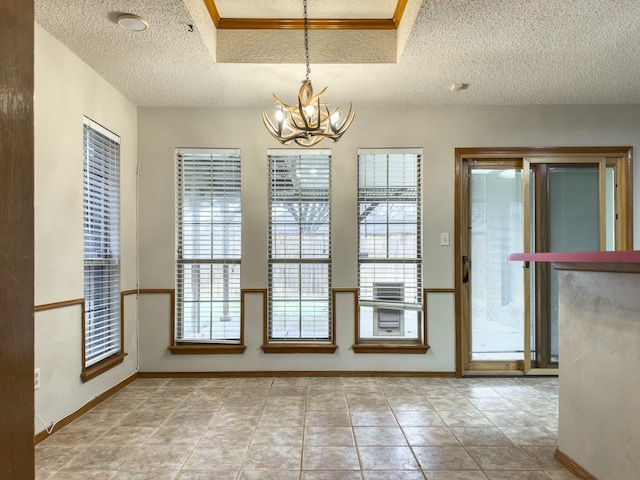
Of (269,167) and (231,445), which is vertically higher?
(269,167)

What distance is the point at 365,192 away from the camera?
378 cm

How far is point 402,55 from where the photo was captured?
277 cm

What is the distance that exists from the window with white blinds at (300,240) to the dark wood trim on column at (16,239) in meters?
3.15

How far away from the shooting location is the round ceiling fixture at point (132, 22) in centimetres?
231

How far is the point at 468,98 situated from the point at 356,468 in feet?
10.1

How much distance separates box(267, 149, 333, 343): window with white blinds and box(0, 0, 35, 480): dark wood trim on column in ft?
10.3

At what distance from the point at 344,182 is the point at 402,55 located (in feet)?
4.18

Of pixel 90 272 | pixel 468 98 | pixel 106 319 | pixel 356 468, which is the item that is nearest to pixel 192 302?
pixel 106 319

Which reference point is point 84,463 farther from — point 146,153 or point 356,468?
point 146,153

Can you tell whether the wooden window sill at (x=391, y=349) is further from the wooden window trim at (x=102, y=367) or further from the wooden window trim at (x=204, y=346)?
the wooden window trim at (x=102, y=367)

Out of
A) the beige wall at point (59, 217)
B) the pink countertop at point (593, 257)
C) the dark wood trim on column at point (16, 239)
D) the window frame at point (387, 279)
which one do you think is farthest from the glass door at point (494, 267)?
the dark wood trim on column at point (16, 239)

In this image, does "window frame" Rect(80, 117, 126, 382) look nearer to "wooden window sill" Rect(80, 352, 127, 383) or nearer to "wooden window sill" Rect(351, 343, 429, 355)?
"wooden window sill" Rect(80, 352, 127, 383)

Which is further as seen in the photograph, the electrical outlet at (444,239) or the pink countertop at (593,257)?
the electrical outlet at (444,239)

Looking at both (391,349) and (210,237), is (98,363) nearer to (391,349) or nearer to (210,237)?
(210,237)
